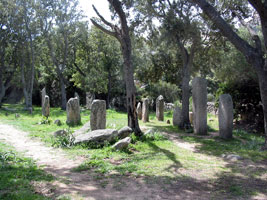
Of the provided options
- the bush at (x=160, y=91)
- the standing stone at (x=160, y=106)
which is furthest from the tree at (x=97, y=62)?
the standing stone at (x=160, y=106)

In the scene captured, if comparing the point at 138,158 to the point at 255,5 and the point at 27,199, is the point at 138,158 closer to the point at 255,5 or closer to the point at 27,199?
the point at 27,199

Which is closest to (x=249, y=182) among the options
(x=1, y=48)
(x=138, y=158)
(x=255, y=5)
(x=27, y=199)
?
(x=138, y=158)

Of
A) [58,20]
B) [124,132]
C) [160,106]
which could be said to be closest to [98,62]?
[58,20]

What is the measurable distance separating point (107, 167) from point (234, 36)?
559 centimetres

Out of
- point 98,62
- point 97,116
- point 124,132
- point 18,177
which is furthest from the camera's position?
point 98,62

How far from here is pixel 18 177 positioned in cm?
512

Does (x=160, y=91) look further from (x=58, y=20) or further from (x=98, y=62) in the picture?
(x=58, y=20)

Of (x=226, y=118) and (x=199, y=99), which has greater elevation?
(x=199, y=99)

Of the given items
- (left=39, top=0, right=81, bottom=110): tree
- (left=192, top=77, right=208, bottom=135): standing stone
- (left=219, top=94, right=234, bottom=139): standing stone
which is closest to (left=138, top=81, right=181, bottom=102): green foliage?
(left=39, top=0, right=81, bottom=110): tree

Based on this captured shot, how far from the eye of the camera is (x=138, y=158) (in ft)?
23.1

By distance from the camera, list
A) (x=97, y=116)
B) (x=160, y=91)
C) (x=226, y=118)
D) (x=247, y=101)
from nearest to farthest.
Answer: (x=97, y=116) → (x=226, y=118) → (x=247, y=101) → (x=160, y=91)

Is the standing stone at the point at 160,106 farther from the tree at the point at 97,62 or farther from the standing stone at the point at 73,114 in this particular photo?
the tree at the point at 97,62

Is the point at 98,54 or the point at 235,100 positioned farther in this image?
the point at 98,54

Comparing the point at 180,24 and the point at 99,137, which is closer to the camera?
the point at 99,137
